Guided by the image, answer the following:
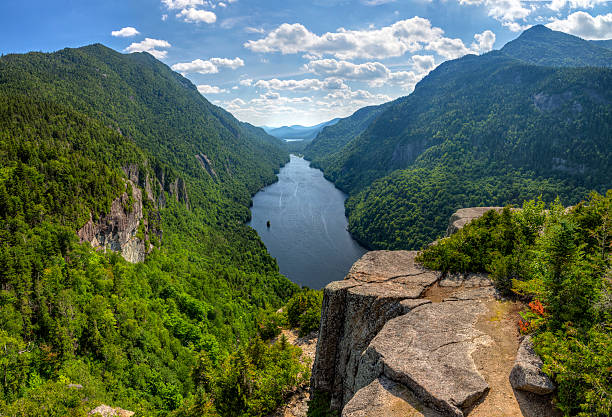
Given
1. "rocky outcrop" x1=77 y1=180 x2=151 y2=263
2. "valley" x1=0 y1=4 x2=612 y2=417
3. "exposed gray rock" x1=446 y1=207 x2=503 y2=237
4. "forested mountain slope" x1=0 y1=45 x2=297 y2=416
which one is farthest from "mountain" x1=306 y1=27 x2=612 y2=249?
"exposed gray rock" x1=446 y1=207 x2=503 y2=237

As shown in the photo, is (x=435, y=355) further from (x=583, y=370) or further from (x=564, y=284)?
(x=564, y=284)

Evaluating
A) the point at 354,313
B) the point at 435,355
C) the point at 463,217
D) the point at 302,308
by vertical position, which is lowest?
the point at 302,308

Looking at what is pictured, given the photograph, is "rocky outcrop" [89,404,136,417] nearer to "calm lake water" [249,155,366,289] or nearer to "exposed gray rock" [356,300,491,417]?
"exposed gray rock" [356,300,491,417]

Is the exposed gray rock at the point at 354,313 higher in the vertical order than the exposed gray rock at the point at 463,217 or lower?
lower

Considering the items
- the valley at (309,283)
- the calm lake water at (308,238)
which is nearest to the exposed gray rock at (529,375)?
the valley at (309,283)

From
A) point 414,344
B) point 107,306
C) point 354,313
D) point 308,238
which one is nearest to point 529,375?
point 414,344

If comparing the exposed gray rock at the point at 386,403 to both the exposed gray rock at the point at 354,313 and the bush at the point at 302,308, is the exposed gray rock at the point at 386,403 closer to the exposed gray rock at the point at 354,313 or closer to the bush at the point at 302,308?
the exposed gray rock at the point at 354,313
